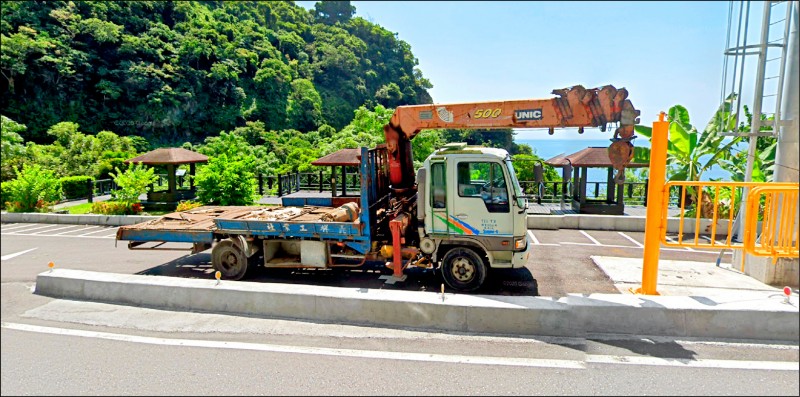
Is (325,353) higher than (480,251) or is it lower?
lower

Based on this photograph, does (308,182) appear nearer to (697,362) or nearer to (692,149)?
(692,149)

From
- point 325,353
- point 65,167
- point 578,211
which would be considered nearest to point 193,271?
point 325,353

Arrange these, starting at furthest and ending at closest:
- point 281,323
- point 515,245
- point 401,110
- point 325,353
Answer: point 401,110 < point 515,245 < point 281,323 < point 325,353

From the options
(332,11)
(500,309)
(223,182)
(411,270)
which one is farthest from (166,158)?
(332,11)

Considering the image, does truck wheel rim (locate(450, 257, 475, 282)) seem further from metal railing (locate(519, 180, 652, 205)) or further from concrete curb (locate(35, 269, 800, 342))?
metal railing (locate(519, 180, 652, 205))

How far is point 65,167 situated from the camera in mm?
23203

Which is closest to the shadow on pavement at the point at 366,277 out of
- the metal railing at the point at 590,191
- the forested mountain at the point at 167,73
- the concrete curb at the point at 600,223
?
the concrete curb at the point at 600,223

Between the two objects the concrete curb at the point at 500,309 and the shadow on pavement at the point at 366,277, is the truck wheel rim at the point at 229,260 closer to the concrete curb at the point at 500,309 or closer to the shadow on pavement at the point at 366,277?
the shadow on pavement at the point at 366,277

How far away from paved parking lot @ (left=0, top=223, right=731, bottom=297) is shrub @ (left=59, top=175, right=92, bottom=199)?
6.35 m

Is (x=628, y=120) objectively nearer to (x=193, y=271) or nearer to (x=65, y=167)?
(x=193, y=271)

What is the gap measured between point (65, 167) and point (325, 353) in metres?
24.7

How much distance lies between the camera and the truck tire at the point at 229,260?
28.0 ft

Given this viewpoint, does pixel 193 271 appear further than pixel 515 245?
Yes

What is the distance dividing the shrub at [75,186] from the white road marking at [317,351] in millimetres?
16409
